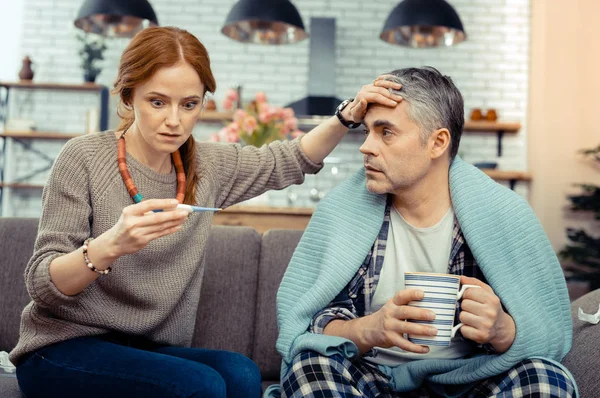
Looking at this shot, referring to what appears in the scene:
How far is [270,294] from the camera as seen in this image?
2.06 metres

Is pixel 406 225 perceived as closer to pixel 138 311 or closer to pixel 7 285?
pixel 138 311

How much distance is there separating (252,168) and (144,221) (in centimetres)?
62

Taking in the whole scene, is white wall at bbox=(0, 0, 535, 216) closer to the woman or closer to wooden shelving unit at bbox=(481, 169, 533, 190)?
wooden shelving unit at bbox=(481, 169, 533, 190)

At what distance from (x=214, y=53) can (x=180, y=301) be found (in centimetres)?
531

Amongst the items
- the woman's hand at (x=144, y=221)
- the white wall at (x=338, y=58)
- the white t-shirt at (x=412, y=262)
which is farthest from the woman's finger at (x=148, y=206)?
the white wall at (x=338, y=58)

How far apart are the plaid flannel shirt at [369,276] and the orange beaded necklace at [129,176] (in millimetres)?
445

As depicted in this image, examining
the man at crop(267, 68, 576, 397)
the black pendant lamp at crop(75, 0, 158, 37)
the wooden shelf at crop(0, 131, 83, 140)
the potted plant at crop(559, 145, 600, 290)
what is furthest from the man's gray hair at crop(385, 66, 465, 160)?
the wooden shelf at crop(0, 131, 83, 140)

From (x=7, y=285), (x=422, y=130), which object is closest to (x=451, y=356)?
(x=422, y=130)

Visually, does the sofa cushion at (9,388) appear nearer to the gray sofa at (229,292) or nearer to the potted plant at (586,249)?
the gray sofa at (229,292)

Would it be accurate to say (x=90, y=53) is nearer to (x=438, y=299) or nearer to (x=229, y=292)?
(x=229, y=292)

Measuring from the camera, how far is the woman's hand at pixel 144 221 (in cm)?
130

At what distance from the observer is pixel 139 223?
4.25ft

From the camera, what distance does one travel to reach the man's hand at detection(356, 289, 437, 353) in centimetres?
128

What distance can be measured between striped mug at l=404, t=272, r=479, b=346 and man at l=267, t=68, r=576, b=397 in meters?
0.16
